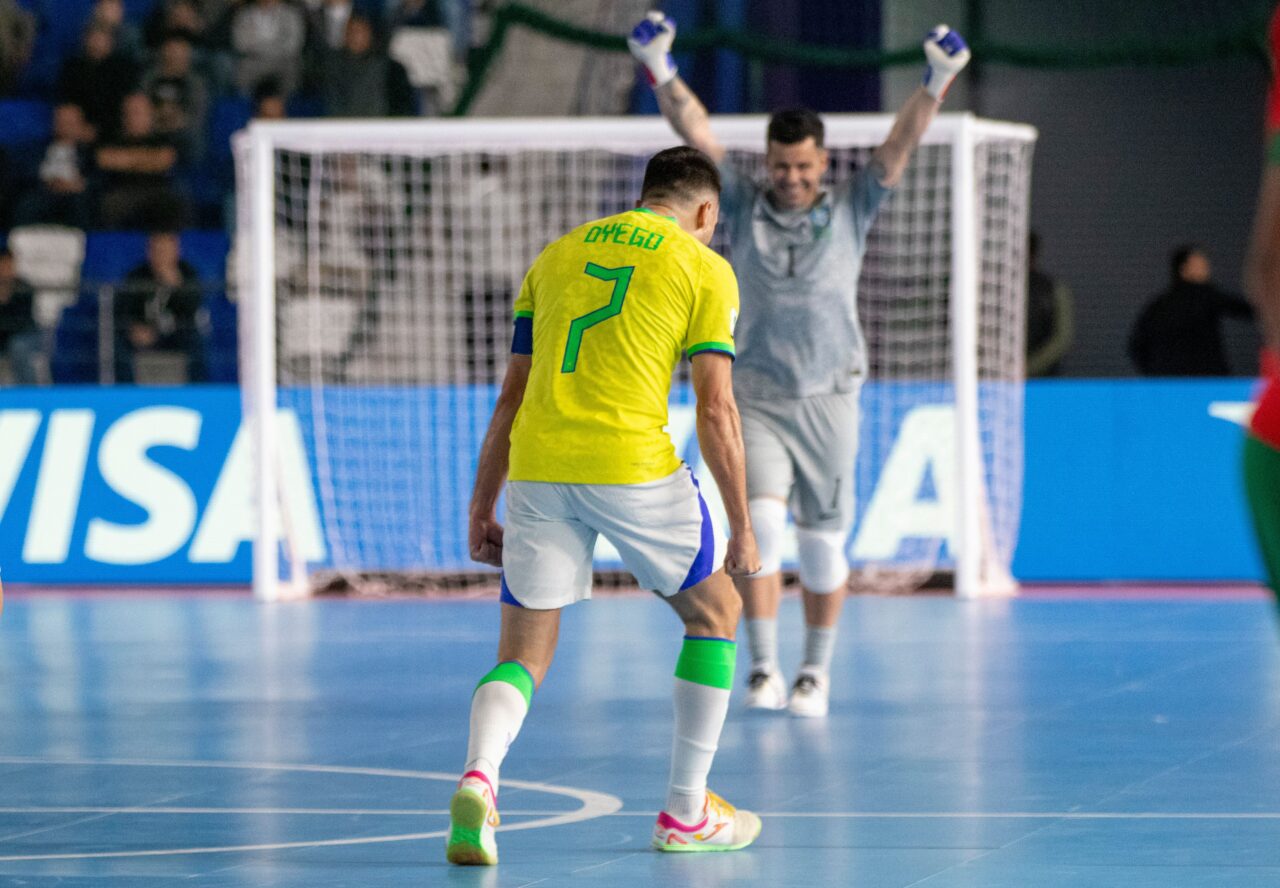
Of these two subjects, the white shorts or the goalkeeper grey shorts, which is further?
the goalkeeper grey shorts

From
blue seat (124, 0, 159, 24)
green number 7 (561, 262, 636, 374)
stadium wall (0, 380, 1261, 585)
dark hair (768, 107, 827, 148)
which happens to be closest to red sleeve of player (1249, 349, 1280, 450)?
green number 7 (561, 262, 636, 374)

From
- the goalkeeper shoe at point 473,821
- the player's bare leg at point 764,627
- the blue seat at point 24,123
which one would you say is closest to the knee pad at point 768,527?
the player's bare leg at point 764,627

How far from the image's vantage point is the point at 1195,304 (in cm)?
1608

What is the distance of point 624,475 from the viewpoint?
5.92 meters

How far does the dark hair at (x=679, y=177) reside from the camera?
6.16m

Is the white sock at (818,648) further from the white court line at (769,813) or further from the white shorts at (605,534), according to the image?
the white shorts at (605,534)

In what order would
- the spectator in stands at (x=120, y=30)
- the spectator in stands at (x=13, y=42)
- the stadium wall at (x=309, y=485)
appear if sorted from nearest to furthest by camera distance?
the stadium wall at (x=309, y=485)
the spectator in stands at (x=120, y=30)
the spectator in stands at (x=13, y=42)

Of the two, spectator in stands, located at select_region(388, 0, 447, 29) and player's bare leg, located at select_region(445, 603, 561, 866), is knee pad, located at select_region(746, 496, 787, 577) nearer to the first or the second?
player's bare leg, located at select_region(445, 603, 561, 866)

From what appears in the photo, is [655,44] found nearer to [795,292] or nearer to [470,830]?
[795,292]

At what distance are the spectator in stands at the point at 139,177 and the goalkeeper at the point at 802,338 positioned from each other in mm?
9943

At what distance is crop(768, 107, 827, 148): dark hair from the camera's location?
28.3 ft

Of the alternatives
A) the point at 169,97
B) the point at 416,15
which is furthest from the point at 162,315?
the point at 416,15

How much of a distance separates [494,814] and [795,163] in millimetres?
3661

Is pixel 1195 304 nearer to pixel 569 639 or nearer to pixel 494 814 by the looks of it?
pixel 569 639
